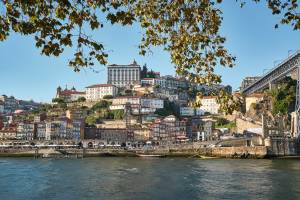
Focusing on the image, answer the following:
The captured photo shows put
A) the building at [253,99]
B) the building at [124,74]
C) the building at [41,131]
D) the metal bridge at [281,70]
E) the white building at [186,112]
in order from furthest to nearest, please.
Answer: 1. the building at [124,74]
2. the white building at [186,112]
3. the building at [41,131]
4. the building at [253,99]
5. the metal bridge at [281,70]

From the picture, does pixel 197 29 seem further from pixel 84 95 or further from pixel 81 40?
pixel 84 95

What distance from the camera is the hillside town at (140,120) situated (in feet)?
260

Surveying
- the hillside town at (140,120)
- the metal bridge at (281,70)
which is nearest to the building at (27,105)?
the hillside town at (140,120)

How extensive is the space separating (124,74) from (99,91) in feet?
55.5

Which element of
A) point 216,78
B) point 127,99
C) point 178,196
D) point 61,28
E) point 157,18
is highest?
point 127,99

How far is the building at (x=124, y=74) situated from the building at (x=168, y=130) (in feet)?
132

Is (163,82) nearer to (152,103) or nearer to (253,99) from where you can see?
(152,103)

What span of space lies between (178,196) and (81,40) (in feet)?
57.6

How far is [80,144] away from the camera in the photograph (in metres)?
87.8

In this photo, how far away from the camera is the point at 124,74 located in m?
141

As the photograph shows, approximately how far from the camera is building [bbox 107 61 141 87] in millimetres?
140000

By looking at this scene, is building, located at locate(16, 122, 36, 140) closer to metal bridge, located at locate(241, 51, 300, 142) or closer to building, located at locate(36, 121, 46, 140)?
building, located at locate(36, 121, 46, 140)

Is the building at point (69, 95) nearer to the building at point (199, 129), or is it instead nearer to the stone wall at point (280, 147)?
the building at point (199, 129)

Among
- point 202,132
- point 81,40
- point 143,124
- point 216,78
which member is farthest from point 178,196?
point 143,124
